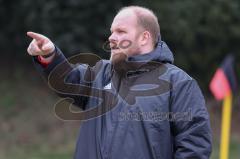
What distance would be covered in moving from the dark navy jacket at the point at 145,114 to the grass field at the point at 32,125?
22.7 feet

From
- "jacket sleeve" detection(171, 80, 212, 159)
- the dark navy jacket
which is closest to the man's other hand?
the dark navy jacket

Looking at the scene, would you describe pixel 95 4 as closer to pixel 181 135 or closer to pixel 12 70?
pixel 12 70

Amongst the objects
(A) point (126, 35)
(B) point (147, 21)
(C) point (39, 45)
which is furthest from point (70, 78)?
(B) point (147, 21)

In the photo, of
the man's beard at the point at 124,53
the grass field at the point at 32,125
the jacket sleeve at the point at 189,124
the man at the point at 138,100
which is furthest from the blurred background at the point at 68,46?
the jacket sleeve at the point at 189,124

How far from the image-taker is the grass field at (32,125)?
35.2ft

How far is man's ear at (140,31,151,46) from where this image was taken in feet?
11.3

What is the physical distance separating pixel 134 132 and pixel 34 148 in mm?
7838

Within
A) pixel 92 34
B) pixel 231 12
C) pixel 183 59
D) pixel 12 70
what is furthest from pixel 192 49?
pixel 12 70

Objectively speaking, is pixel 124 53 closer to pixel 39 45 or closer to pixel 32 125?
pixel 39 45

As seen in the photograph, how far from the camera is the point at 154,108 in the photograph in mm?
3287

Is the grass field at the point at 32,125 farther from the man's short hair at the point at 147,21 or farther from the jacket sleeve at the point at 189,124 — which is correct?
the jacket sleeve at the point at 189,124

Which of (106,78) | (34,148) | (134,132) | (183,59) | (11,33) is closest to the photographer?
(134,132)

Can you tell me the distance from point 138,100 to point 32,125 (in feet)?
27.5

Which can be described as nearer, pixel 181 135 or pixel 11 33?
pixel 181 135
